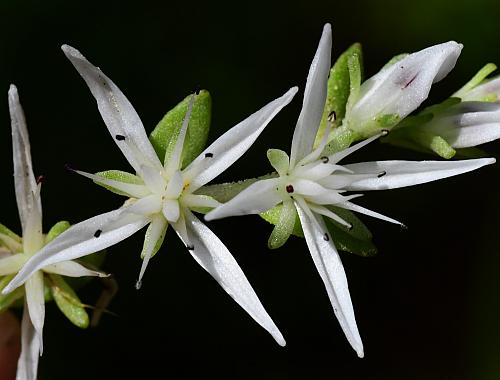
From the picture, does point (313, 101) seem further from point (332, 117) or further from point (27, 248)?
point (27, 248)

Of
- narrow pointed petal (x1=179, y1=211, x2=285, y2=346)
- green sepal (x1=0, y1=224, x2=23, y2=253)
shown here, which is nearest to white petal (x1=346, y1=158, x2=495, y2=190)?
narrow pointed petal (x1=179, y1=211, x2=285, y2=346)

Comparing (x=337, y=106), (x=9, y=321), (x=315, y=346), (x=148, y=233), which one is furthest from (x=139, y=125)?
(x=315, y=346)

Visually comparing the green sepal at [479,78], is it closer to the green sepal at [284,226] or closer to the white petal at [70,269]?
the green sepal at [284,226]

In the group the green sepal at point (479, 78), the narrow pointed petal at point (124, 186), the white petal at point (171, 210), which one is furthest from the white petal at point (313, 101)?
the green sepal at point (479, 78)

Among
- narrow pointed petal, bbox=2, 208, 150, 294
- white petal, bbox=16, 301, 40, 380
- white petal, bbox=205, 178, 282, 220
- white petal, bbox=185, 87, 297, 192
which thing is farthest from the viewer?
white petal, bbox=16, 301, 40, 380

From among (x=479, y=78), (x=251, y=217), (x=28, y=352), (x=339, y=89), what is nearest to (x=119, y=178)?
(x=28, y=352)

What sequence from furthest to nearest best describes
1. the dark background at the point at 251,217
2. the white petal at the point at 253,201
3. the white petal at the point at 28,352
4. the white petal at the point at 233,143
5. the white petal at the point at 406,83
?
the dark background at the point at 251,217 < the white petal at the point at 28,352 < the white petal at the point at 406,83 < the white petal at the point at 233,143 < the white petal at the point at 253,201

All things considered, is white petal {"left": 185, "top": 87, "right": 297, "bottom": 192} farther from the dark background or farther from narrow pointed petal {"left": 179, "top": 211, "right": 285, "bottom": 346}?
the dark background
